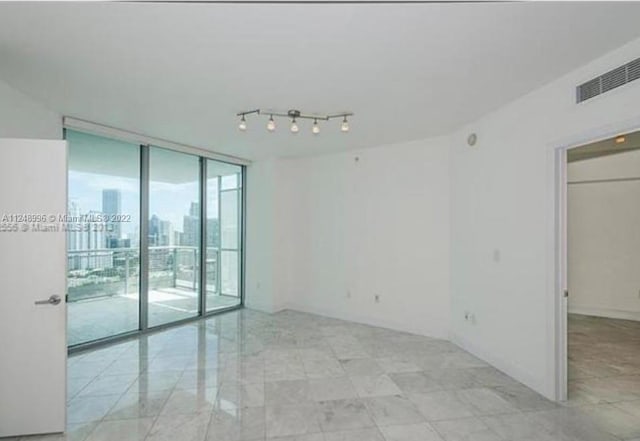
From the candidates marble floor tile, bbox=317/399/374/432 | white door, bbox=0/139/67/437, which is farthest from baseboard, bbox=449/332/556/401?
white door, bbox=0/139/67/437

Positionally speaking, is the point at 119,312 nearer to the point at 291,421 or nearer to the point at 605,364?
the point at 291,421

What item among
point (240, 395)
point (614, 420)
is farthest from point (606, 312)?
point (240, 395)

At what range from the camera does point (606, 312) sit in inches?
211

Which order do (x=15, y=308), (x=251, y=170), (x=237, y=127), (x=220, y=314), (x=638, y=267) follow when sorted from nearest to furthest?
(x=15, y=308)
(x=237, y=127)
(x=638, y=267)
(x=220, y=314)
(x=251, y=170)

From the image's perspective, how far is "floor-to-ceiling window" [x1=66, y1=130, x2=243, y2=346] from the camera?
3.92 metres

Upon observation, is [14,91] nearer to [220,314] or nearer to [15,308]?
[15,308]

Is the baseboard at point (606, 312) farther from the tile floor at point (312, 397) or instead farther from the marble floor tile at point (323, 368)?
the marble floor tile at point (323, 368)

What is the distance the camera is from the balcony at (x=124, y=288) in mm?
3936

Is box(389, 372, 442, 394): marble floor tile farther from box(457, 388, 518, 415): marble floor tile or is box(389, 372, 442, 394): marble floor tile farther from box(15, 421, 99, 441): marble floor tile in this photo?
box(15, 421, 99, 441): marble floor tile

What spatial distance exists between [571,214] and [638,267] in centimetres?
118

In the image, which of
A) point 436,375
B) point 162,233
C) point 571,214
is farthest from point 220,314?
point 571,214

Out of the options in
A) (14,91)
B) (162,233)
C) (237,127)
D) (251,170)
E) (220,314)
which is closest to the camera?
(14,91)

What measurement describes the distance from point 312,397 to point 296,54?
8.92 feet

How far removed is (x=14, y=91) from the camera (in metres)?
2.80
